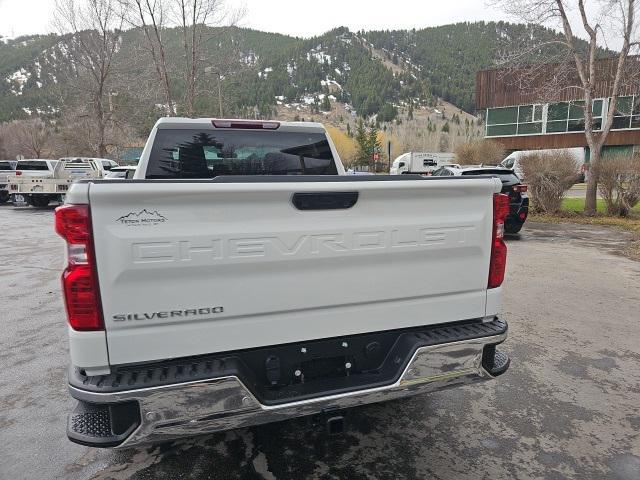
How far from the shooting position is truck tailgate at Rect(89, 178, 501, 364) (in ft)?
6.47

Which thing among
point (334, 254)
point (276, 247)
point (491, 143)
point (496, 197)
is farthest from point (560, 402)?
point (491, 143)

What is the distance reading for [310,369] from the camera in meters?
2.43

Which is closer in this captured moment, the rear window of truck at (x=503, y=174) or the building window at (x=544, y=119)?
the rear window of truck at (x=503, y=174)

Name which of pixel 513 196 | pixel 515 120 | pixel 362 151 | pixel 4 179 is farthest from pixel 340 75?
pixel 513 196

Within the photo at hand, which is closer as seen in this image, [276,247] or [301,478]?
[276,247]

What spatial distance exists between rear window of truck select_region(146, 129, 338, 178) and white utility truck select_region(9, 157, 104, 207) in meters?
16.5

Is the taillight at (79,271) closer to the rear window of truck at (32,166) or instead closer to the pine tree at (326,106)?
the rear window of truck at (32,166)

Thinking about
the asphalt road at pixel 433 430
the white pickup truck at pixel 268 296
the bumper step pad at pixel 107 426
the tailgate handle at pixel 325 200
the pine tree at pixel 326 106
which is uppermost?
the pine tree at pixel 326 106

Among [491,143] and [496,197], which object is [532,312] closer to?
[496,197]

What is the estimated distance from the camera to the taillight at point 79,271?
1.90 metres

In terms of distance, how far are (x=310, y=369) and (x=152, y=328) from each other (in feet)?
2.86

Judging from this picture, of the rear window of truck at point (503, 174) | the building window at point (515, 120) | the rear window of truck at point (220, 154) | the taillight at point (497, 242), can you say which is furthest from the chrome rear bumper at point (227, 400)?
the building window at point (515, 120)

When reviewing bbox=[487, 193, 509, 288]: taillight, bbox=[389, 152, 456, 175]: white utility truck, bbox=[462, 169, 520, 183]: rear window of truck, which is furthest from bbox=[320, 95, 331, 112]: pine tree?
bbox=[487, 193, 509, 288]: taillight

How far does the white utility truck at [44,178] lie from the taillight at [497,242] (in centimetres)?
1894
